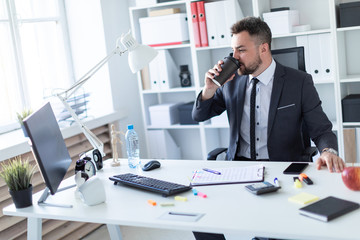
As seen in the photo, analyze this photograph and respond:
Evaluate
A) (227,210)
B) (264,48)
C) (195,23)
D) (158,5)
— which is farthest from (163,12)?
(227,210)

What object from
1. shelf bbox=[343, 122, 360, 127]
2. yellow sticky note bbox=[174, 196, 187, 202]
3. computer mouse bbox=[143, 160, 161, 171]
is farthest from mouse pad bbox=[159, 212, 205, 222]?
shelf bbox=[343, 122, 360, 127]

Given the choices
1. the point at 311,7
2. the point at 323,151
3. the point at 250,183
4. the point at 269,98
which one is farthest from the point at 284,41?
the point at 250,183

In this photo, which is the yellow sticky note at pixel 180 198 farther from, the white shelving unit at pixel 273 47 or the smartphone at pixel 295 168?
the white shelving unit at pixel 273 47

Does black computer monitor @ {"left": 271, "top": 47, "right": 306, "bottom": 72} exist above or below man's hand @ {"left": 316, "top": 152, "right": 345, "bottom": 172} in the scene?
above

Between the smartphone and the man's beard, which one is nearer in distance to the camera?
the smartphone

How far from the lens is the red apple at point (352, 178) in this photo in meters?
1.75

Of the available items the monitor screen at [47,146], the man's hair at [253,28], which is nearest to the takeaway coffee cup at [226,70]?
the man's hair at [253,28]

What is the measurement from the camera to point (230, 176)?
2090mm

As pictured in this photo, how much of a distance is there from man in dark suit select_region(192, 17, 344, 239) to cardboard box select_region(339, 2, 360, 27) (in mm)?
924

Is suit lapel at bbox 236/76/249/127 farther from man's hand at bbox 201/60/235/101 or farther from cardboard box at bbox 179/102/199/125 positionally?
cardboard box at bbox 179/102/199/125

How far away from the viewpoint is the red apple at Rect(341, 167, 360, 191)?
1.75 m

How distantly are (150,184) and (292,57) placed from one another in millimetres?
1245

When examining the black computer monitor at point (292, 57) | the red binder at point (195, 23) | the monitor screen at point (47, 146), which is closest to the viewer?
the monitor screen at point (47, 146)

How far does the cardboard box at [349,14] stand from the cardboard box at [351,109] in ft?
1.70
